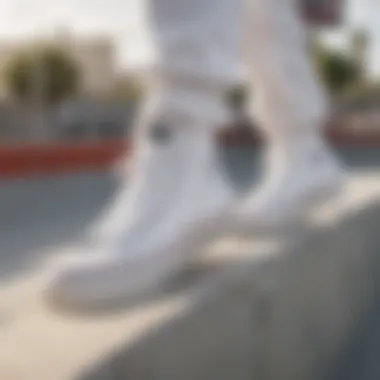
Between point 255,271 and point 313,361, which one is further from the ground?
point 255,271

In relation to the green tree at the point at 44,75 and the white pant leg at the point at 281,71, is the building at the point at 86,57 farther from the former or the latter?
the white pant leg at the point at 281,71

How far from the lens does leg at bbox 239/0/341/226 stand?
1642 mm

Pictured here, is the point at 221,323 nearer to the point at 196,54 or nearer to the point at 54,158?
the point at 196,54

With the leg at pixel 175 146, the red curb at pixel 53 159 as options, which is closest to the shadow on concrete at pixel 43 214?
the red curb at pixel 53 159

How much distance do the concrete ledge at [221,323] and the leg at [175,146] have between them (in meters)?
0.06

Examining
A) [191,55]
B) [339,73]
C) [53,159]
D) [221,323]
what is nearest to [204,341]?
[221,323]

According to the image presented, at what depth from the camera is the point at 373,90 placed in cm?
1423

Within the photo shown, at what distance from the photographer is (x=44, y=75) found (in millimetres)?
14281

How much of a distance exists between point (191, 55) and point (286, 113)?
2.03ft

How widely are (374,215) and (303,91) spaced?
497 mm

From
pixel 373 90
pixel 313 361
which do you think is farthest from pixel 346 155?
pixel 373 90

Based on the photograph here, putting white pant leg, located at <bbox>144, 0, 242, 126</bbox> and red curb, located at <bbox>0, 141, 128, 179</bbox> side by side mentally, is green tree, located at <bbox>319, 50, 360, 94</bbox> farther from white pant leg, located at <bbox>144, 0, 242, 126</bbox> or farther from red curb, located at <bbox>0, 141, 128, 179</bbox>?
white pant leg, located at <bbox>144, 0, 242, 126</bbox>

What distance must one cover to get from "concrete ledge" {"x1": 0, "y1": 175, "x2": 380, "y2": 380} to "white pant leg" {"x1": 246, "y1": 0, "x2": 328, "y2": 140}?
8.5 inches

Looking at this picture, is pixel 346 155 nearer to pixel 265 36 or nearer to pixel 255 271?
pixel 265 36
